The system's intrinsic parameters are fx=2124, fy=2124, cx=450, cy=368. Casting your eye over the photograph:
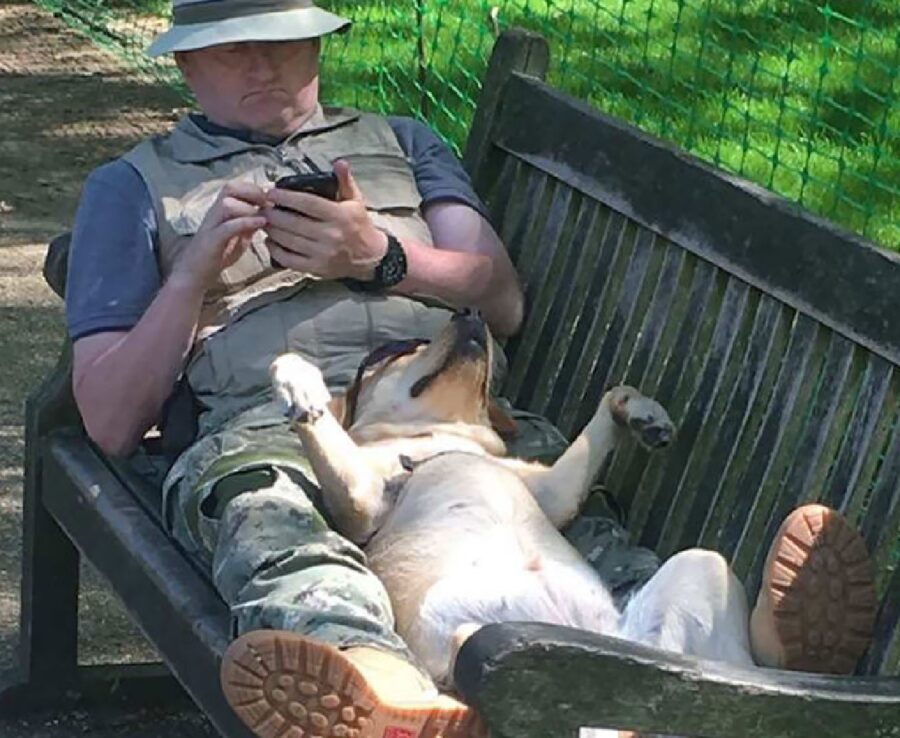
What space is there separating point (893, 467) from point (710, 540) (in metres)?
0.51

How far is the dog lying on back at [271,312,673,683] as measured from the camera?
346cm

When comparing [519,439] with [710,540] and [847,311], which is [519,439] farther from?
[847,311]

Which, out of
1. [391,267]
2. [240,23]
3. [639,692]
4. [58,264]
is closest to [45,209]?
[58,264]

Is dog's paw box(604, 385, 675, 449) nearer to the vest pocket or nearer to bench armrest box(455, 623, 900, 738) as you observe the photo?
the vest pocket

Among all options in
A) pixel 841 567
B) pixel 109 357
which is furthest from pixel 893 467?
pixel 109 357

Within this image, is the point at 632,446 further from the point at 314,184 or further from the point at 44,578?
the point at 44,578

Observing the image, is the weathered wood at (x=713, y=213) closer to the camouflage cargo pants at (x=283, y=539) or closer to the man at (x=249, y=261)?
the man at (x=249, y=261)

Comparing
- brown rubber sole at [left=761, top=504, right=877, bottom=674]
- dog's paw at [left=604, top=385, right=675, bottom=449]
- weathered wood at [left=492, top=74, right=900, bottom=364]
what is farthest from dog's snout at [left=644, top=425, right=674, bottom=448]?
brown rubber sole at [left=761, top=504, right=877, bottom=674]

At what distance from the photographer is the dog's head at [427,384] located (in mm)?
4004

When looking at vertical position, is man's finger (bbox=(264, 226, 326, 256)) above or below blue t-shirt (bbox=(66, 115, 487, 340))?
above

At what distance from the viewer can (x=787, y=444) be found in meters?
3.58

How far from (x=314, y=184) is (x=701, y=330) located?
2.56 feet

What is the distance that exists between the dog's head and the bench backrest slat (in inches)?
11.7

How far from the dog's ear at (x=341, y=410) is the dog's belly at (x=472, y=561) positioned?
0.25 meters
